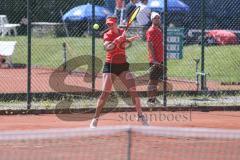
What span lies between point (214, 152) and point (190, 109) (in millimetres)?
6344

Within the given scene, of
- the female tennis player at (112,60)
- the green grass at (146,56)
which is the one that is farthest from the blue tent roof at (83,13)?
the female tennis player at (112,60)

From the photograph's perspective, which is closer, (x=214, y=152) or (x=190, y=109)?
(x=214, y=152)

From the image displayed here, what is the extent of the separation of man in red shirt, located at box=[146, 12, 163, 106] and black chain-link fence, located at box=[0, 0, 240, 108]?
459 mm

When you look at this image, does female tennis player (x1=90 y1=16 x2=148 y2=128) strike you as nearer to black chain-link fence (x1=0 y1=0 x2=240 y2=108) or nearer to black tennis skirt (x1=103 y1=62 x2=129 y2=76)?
black tennis skirt (x1=103 y1=62 x2=129 y2=76)

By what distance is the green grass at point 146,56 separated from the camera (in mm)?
21875

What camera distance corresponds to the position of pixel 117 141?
921cm

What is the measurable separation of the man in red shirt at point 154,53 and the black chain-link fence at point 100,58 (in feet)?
1.50

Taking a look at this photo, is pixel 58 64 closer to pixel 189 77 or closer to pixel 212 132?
pixel 189 77

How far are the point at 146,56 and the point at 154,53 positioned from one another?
28.2 ft

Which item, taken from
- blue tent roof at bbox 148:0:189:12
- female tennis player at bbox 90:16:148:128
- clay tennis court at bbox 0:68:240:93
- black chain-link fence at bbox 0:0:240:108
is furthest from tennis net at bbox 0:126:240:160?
blue tent roof at bbox 148:0:189:12

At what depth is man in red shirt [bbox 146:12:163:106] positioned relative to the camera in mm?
15094

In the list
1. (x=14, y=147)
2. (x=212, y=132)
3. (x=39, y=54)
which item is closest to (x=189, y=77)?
(x=39, y=54)

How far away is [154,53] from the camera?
50.1 ft

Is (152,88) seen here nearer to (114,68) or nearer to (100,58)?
(114,68)
